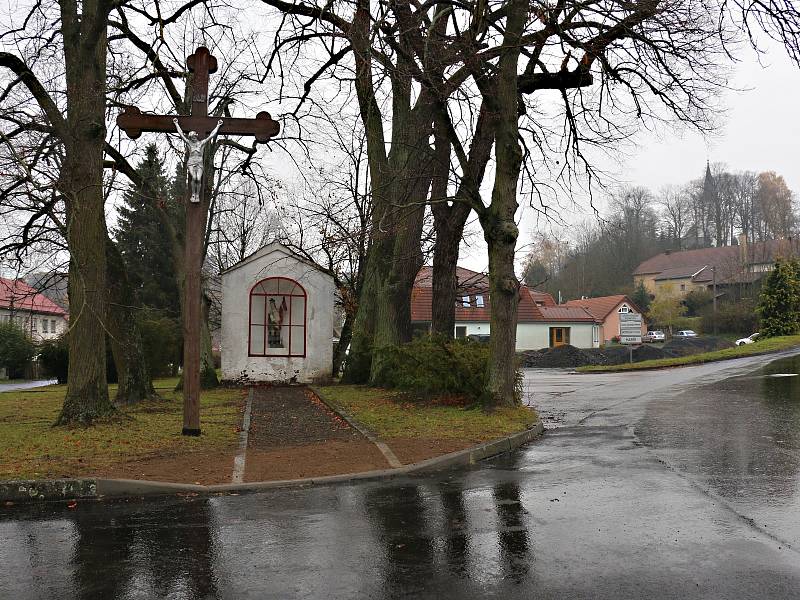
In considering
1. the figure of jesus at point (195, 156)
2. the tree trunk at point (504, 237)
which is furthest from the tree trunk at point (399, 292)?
the figure of jesus at point (195, 156)

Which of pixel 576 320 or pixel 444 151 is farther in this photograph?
pixel 576 320

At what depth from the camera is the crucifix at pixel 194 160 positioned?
33.5ft

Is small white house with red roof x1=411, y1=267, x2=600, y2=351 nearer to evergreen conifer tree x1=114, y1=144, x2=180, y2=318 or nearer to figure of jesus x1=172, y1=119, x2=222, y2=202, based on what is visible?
evergreen conifer tree x1=114, y1=144, x2=180, y2=318

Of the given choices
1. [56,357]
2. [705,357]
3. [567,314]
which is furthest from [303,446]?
[567,314]

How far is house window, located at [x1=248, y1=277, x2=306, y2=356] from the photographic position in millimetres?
22297

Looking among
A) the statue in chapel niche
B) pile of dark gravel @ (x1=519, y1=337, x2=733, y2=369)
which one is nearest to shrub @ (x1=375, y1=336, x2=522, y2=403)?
the statue in chapel niche

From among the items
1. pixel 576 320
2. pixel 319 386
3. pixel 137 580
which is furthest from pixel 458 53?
pixel 576 320

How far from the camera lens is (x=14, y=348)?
38562 mm

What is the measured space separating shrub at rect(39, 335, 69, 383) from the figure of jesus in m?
19.5

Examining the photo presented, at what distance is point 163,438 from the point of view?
10297 mm

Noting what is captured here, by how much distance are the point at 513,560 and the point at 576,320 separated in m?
60.6

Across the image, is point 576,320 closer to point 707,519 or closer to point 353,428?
point 353,428

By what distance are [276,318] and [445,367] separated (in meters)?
9.90

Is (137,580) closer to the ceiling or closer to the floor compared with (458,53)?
closer to the floor
